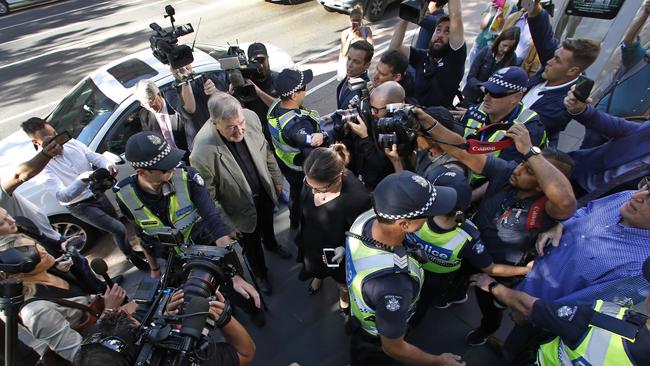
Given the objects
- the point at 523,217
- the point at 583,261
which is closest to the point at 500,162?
the point at 523,217

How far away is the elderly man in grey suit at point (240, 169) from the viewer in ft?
9.80

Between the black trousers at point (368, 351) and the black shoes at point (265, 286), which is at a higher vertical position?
the black trousers at point (368, 351)

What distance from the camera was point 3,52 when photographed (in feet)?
33.4

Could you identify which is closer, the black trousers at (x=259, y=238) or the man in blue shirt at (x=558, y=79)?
the man in blue shirt at (x=558, y=79)

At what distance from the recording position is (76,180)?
11.0ft

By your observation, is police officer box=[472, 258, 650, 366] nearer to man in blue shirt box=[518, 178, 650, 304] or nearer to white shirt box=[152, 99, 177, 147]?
man in blue shirt box=[518, 178, 650, 304]

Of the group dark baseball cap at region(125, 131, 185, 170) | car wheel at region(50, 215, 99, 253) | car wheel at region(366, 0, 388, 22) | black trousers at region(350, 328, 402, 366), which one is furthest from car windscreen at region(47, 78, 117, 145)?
car wheel at region(366, 0, 388, 22)

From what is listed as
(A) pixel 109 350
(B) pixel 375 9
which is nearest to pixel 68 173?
(A) pixel 109 350

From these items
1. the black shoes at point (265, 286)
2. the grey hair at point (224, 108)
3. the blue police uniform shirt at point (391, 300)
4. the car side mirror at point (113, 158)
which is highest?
the grey hair at point (224, 108)

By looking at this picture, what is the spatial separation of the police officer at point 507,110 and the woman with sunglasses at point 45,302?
2.78 metres

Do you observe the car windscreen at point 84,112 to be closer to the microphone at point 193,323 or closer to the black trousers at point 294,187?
the black trousers at point 294,187

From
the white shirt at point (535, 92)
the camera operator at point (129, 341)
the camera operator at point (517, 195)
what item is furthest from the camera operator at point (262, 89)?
the camera operator at point (129, 341)

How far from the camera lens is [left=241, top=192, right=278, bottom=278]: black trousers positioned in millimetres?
3486

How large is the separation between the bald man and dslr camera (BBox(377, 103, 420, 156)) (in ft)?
1.37
